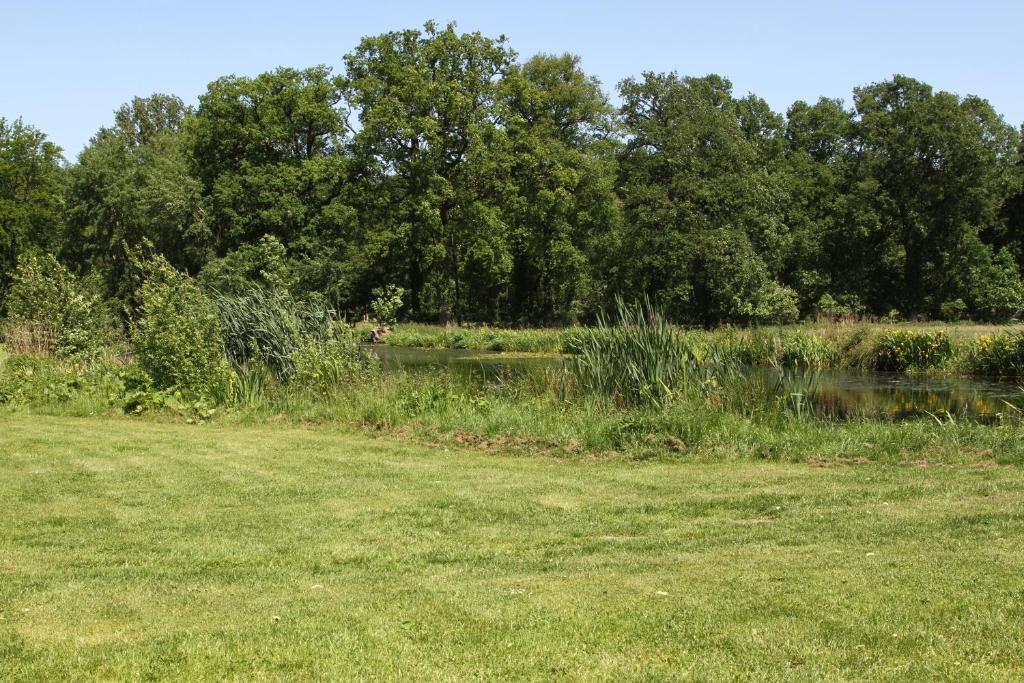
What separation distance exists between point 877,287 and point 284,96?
34.1 m

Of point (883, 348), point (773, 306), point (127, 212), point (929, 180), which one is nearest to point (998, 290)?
point (929, 180)

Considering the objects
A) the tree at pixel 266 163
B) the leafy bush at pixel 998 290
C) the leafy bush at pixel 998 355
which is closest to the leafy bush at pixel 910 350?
the leafy bush at pixel 998 355

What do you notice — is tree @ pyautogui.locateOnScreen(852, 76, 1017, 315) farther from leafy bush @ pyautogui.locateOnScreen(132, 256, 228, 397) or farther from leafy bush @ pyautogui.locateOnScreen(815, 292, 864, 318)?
leafy bush @ pyautogui.locateOnScreen(132, 256, 228, 397)

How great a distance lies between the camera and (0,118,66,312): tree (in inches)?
2243

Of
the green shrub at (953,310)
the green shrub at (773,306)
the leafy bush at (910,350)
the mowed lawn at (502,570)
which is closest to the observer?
the mowed lawn at (502,570)

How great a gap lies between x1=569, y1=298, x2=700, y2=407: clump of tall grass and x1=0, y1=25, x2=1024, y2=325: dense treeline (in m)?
29.4

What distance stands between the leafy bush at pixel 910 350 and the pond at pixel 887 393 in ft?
3.75

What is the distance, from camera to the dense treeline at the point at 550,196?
47.3 metres

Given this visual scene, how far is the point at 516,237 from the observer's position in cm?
5362

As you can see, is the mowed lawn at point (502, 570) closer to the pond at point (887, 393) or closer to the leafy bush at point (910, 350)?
the pond at point (887, 393)

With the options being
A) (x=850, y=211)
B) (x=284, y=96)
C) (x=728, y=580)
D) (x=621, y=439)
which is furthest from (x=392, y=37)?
(x=728, y=580)

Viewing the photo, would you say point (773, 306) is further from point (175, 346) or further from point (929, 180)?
point (175, 346)

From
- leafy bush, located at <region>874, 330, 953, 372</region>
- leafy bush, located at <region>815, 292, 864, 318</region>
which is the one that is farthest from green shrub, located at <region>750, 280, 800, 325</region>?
leafy bush, located at <region>874, 330, 953, 372</region>

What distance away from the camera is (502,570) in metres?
6.73
